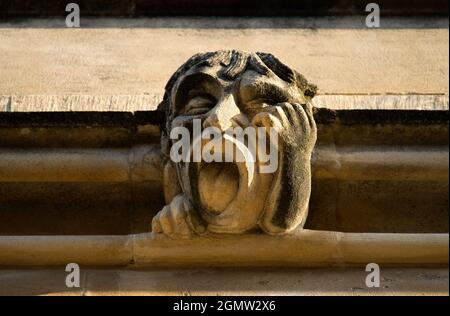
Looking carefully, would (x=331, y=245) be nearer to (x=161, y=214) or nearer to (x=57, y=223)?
(x=161, y=214)

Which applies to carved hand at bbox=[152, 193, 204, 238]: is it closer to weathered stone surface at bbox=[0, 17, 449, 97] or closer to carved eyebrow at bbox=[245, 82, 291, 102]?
carved eyebrow at bbox=[245, 82, 291, 102]

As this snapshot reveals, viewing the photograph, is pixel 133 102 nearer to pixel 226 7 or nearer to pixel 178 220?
pixel 178 220

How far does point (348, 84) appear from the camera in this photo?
3.36 meters

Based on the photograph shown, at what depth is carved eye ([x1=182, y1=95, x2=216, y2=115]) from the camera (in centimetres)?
275

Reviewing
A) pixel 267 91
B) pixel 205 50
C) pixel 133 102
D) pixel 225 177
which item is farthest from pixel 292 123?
pixel 205 50

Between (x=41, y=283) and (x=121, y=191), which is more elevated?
(x=121, y=191)

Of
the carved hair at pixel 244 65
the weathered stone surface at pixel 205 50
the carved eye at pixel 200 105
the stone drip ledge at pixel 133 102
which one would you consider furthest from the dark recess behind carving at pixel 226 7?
the carved eye at pixel 200 105

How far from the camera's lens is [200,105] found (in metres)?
2.76

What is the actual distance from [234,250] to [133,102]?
1.82 ft

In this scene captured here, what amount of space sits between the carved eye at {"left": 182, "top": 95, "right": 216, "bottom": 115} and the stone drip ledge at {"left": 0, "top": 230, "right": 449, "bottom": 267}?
31 centimetres

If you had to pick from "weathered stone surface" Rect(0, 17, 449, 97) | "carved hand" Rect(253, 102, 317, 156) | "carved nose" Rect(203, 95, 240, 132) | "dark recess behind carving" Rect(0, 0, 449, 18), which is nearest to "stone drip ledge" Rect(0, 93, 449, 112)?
"weathered stone surface" Rect(0, 17, 449, 97)

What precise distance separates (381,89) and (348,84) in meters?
0.10

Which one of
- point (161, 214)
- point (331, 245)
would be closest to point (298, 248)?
point (331, 245)

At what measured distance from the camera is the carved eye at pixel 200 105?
2.75 m
